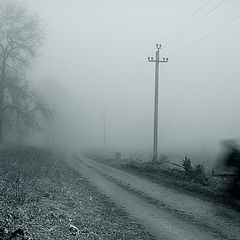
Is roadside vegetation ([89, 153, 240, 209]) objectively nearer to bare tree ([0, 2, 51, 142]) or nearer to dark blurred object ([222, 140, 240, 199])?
dark blurred object ([222, 140, 240, 199])

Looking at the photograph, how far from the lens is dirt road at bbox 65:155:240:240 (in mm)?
9164

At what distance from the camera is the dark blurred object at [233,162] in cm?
1327

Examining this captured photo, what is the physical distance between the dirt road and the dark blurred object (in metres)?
1.10

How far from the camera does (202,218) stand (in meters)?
10.8

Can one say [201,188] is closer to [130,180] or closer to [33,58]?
[130,180]

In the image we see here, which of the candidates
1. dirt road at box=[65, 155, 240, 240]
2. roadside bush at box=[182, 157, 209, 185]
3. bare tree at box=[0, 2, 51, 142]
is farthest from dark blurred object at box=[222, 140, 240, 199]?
bare tree at box=[0, 2, 51, 142]

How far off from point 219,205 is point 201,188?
3.25 meters

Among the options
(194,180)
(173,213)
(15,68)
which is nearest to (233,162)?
(173,213)

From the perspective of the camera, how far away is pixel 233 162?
43.9 feet

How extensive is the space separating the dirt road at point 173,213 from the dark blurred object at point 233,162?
1.10m

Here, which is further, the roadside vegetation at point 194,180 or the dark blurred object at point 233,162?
the roadside vegetation at point 194,180

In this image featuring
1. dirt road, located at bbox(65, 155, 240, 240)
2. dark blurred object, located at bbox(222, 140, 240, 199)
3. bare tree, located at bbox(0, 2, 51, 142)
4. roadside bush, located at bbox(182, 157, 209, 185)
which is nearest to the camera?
dirt road, located at bbox(65, 155, 240, 240)

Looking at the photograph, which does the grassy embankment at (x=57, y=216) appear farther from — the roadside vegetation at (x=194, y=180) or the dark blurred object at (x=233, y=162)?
the dark blurred object at (x=233, y=162)

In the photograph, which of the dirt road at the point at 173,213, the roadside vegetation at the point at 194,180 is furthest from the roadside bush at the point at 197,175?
the dirt road at the point at 173,213
